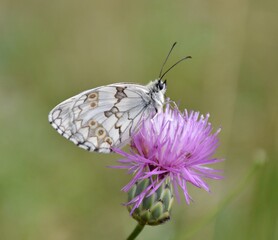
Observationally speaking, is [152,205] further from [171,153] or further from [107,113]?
[107,113]

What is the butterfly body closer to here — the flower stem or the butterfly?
the butterfly

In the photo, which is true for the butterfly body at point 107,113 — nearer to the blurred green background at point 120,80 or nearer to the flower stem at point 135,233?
the flower stem at point 135,233

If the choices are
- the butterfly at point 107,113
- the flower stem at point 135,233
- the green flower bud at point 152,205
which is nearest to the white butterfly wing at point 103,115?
the butterfly at point 107,113

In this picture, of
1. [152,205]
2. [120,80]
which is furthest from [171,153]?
[120,80]

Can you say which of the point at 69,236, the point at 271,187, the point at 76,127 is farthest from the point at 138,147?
the point at 69,236

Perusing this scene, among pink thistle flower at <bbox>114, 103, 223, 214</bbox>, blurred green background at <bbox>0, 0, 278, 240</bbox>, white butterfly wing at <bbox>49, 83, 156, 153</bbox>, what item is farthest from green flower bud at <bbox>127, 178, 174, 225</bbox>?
blurred green background at <bbox>0, 0, 278, 240</bbox>
